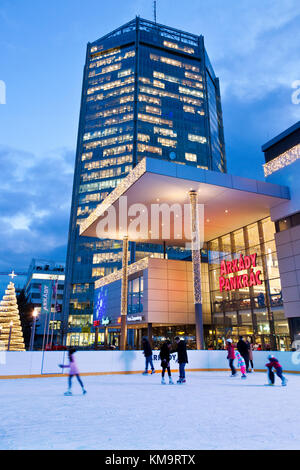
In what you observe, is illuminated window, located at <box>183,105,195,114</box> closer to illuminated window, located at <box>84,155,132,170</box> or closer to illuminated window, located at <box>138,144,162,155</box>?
illuminated window, located at <box>138,144,162,155</box>

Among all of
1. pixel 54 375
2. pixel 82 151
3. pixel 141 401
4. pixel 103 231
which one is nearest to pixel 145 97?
pixel 82 151

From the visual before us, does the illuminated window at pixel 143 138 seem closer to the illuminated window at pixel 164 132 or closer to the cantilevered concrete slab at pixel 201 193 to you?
the illuminated window at pixel 164 132

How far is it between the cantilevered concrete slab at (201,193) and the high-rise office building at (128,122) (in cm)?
4843

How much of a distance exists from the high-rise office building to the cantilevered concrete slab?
48.4m

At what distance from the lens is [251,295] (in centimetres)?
2744

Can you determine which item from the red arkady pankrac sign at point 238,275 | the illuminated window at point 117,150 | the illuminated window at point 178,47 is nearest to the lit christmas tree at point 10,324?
the red arkady pankrac sign at point 238,275

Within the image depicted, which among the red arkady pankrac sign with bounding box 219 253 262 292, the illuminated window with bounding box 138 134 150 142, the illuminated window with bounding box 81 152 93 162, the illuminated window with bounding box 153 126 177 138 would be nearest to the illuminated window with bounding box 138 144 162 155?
the illuminated window with bounding box 138 134 150 142

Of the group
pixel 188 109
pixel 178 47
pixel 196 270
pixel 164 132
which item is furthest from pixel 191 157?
pixel 196 270

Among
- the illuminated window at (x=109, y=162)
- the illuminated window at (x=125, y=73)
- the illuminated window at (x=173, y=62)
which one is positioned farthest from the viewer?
the illuminated window at (x=173, y=62)

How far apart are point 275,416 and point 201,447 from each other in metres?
2.84

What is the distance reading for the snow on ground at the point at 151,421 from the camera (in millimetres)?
4406

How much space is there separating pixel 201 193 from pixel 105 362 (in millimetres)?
13016
